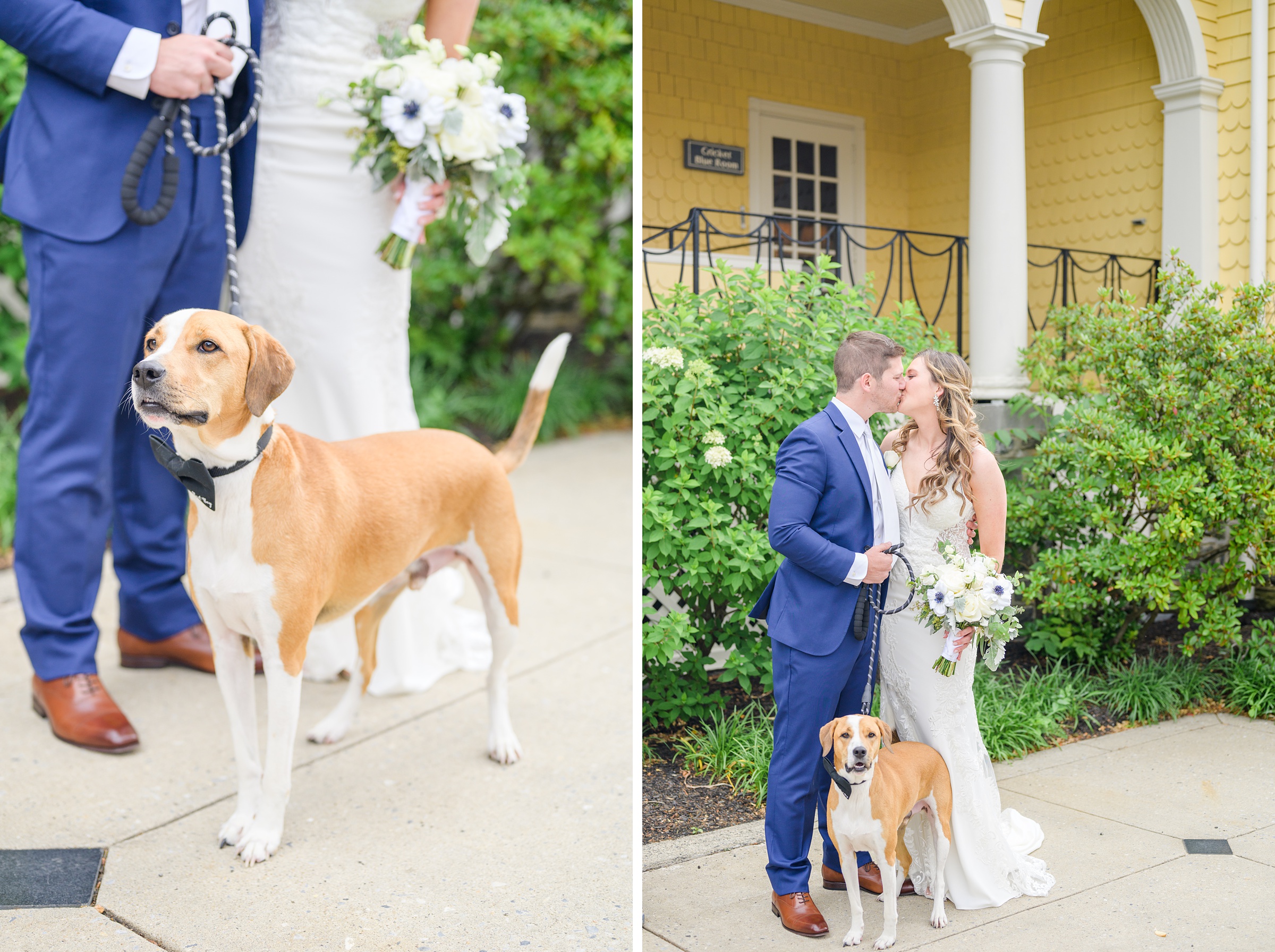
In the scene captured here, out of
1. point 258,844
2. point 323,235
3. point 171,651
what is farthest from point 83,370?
point 258,844

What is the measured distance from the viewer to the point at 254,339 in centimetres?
276

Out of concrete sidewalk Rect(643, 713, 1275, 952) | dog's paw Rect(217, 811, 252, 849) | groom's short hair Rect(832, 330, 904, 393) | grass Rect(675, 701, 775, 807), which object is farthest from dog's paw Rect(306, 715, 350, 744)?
groom's short hair Rect(832, 330, 904, 393)

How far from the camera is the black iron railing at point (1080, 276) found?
3516mm

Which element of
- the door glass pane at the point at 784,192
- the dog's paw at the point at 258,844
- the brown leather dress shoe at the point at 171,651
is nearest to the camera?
the dog's paw at the point at 258,844

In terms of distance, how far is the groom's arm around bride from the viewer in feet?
8.39

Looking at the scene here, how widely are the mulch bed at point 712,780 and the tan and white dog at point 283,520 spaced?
0.55m

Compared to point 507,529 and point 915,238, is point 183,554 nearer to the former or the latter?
point 507,529

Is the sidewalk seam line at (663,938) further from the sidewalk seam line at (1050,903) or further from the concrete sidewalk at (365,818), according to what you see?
the sidewalk seam line at (1050,903)

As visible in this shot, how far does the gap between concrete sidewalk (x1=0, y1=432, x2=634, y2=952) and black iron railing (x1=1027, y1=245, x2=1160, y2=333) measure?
2.17 metres

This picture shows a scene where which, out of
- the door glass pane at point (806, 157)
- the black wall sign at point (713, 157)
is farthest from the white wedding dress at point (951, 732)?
the black wall sign at point (713, 157)

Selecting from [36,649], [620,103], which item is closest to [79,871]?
[36,649]

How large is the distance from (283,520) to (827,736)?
1.56 m

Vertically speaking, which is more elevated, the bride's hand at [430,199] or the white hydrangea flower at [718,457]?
the bride's hand at [430,199]

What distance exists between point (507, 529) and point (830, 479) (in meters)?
1.44
